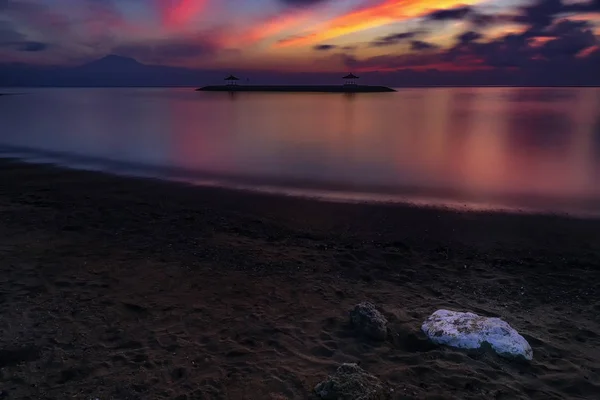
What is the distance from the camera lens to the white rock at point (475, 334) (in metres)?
4.67

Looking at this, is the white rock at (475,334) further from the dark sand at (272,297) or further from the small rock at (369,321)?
the small rock at (369,321)

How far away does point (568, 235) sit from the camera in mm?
9297

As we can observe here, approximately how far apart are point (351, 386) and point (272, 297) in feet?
7.92

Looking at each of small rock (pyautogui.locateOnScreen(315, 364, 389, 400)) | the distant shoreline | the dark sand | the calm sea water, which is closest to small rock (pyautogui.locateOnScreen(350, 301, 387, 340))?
the dark sand

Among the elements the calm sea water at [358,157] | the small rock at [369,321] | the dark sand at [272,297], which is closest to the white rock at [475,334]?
the dark sand at [272,297]

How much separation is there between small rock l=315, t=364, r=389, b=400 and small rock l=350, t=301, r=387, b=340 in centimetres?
90

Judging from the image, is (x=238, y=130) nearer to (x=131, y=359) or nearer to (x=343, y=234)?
(x=343, y=234)

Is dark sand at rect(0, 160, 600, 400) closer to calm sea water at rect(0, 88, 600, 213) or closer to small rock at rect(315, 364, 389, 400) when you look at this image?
small rock at rect(315, 364, 389, 400)

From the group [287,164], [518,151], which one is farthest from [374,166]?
[518,151]

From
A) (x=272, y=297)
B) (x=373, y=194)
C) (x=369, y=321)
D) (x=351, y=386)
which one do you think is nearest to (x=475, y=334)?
(x=369, y=321)

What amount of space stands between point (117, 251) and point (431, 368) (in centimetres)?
574

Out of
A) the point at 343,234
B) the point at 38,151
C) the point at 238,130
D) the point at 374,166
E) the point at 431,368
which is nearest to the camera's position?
the point at 431,368

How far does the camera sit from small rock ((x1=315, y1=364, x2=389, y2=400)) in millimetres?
3865

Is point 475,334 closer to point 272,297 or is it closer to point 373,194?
point 272,297
